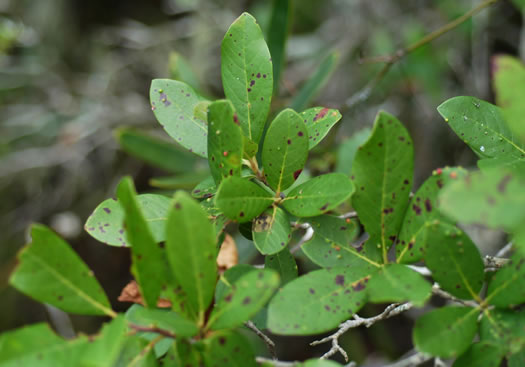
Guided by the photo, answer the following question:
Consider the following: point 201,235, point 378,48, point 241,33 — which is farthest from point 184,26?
point 201,235

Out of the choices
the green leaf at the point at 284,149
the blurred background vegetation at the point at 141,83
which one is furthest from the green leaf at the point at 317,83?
the green leaf at the point at 284,149

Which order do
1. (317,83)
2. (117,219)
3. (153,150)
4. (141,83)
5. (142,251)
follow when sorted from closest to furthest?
(142,251)
(117,219)
(317,83)
(153,150)
(141,83)

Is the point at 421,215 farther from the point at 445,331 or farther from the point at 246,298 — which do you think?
the point at 246,298

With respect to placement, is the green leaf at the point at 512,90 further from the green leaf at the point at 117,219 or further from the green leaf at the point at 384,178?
the green leaf at the point at 117,219

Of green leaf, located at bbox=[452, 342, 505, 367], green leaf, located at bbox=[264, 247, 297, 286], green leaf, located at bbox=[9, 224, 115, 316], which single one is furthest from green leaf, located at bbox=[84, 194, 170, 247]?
green leaf, located at bbox=[452, 342, 505, 367]

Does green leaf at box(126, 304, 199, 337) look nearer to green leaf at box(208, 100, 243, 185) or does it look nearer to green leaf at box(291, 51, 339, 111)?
green leaf at box(208, 100, 243, 185)

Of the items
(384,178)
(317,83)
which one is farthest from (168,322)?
(317,83)
